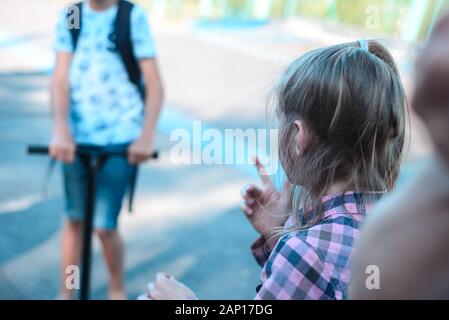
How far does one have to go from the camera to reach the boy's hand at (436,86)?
20.3 inches

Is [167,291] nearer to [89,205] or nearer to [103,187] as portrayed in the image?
[89,205]

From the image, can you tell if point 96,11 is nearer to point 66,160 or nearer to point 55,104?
point 55,104

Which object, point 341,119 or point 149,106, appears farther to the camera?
point 149,106

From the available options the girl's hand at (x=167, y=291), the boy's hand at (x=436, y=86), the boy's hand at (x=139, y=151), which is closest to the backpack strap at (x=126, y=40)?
the boy's hand at (x=139, y=151)

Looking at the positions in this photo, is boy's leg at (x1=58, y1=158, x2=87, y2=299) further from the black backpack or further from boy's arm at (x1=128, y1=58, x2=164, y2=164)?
the black backpack

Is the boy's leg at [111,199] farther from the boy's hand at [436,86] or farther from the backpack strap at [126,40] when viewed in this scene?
the boy's hand at [436,86]

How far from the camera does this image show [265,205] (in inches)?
53.2

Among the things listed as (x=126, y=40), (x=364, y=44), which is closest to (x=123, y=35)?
(x=126, y=40)

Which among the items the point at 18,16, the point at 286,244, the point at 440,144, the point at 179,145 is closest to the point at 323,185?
the point at 286,244

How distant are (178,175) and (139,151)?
2256 millimetres

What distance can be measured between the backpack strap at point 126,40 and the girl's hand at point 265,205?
0.95m

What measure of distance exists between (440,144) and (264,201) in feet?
2.78
